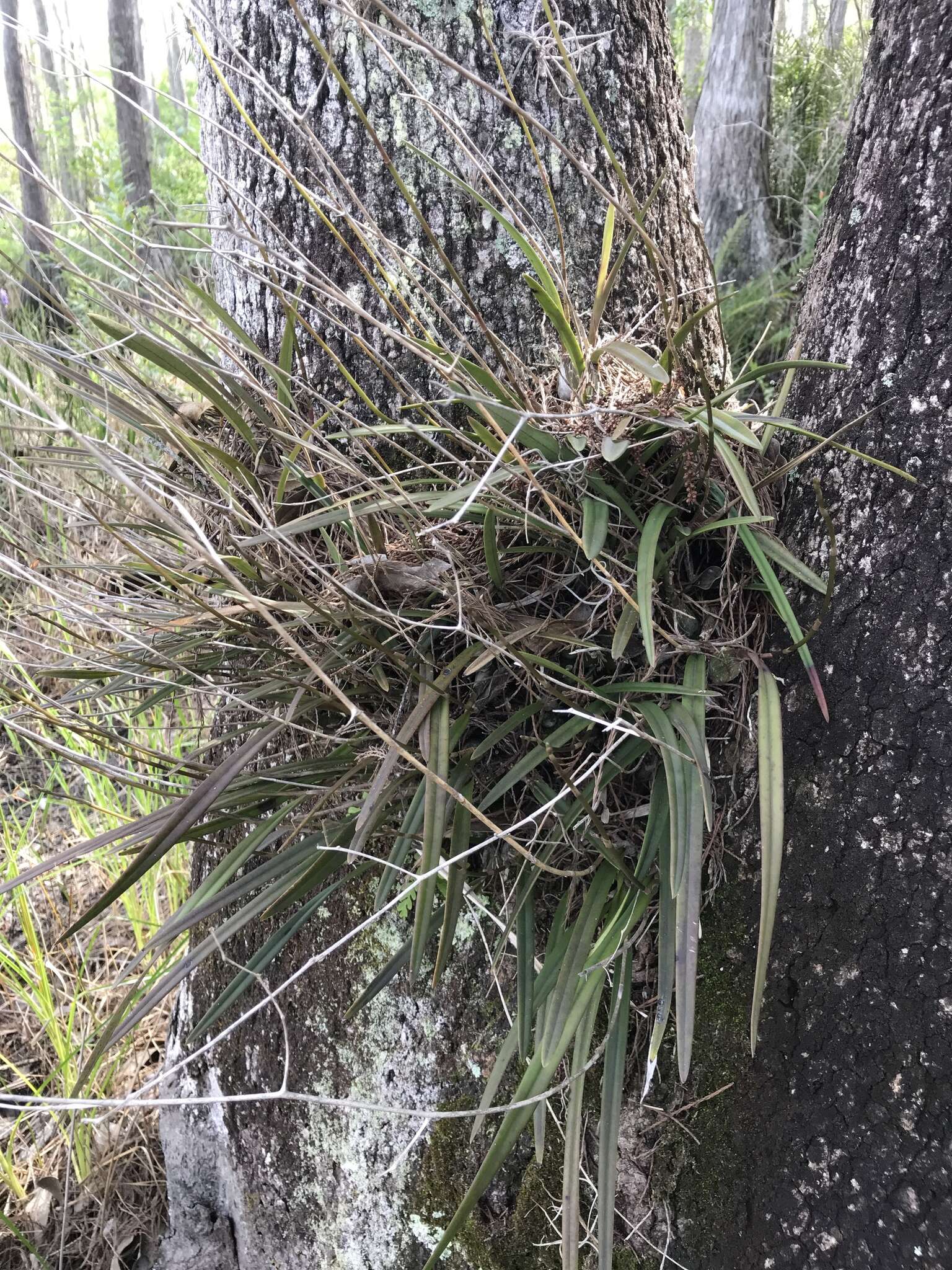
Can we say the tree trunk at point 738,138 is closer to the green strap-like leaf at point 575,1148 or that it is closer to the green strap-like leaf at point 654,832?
the green strap-like leaf at point 654,832

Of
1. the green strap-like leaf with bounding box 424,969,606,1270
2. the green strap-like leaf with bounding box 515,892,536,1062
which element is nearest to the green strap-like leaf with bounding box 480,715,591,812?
the green strap-like leaf with bounding box 515,892,536,1062

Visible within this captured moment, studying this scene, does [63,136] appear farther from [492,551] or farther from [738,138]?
[492,551]

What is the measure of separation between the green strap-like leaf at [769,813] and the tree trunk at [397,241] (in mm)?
491

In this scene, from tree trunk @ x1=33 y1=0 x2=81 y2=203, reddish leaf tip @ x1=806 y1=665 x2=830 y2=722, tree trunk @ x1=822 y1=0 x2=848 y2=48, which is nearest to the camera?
reddish leaf tip @ x1=806 y1=665 x2=830 y2=722

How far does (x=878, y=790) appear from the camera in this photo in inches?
32.0

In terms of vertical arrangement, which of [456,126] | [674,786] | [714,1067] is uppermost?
[456,126]

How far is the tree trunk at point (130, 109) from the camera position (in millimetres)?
6988

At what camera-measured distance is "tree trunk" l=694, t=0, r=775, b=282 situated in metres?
5.09

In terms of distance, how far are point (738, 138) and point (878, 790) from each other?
5.63 m

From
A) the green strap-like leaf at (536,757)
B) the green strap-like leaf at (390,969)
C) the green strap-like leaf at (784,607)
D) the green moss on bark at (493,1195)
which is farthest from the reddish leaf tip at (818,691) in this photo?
the green moss on bark at (493,1195)

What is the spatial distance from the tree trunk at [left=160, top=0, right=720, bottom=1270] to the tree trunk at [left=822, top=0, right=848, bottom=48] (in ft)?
20.5

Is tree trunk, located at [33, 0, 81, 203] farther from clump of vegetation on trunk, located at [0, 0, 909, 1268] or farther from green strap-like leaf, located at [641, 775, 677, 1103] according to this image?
green strap-like leaf, located at [641, 775, 677, 1103]

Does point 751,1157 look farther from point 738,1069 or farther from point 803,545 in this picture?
point 803,545

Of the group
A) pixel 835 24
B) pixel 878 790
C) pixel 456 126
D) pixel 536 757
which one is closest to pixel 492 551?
pixel 536 757
